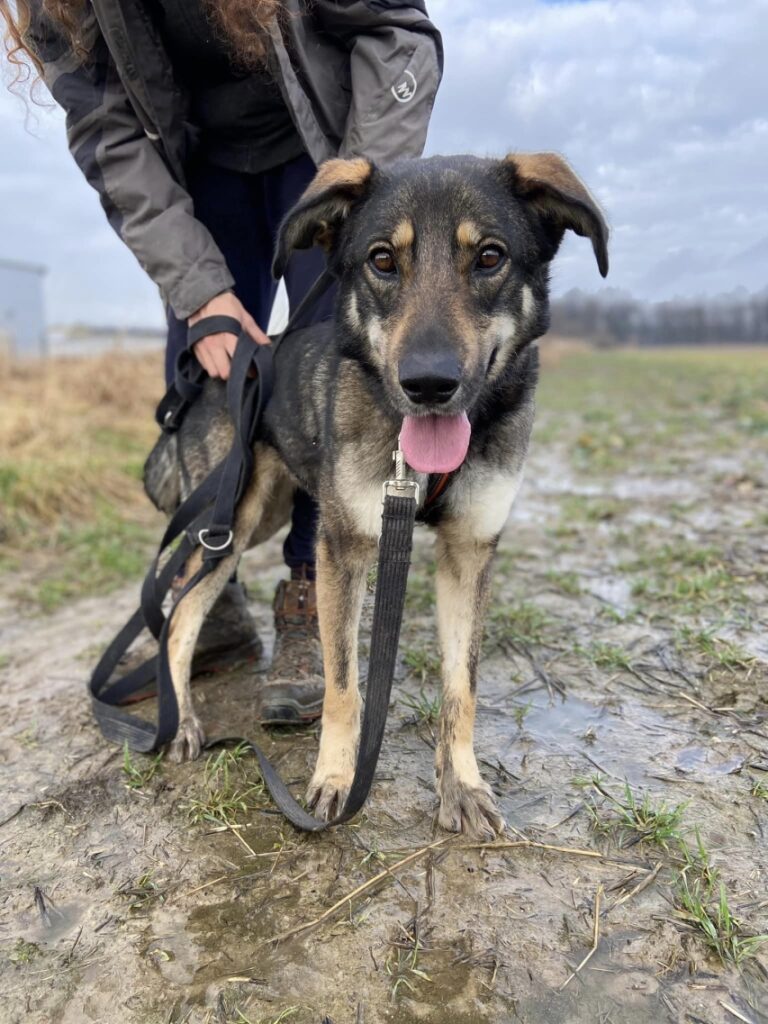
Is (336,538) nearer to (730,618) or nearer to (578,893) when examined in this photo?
(578,893)

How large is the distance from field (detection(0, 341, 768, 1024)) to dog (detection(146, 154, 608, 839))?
10.0 inches

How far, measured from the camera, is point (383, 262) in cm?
236

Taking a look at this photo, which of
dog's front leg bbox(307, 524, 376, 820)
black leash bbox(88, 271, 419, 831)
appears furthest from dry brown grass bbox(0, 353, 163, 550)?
dog's front leg bbox(307, 524, 376, 820)

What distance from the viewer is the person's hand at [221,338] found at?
10.0 ft

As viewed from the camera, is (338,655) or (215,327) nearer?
(338,655)

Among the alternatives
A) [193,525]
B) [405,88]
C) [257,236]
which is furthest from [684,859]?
[257,236]

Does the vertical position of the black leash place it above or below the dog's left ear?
below

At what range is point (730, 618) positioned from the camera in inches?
144

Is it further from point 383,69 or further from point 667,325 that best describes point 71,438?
point 667,325

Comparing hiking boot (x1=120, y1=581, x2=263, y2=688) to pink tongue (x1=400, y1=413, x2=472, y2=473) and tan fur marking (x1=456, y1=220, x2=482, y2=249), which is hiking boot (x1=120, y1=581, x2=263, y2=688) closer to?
pink tongue (x1=400, y1=413, x2=472, y2=473)

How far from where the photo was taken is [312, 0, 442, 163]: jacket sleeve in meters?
2.86

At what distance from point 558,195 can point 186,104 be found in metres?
1.62

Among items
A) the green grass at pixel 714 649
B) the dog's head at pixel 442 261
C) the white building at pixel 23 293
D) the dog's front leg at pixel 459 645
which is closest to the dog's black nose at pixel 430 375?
the dog's head at pixel 442 261

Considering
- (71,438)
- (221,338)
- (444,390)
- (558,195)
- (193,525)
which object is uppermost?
(558,195)
